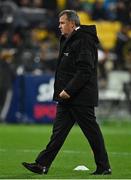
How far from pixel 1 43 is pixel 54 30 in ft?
8.84

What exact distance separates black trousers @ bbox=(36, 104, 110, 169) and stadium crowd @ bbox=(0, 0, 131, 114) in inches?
430

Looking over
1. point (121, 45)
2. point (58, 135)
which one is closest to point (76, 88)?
point (58, 135)

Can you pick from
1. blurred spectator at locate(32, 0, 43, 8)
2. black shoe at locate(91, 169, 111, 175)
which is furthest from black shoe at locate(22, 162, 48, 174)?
blurred spectator at locate(32, 0, 43, 8)

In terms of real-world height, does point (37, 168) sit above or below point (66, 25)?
below

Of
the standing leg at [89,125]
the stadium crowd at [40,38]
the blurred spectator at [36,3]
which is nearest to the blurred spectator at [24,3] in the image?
the stadium crowd at [40,38]

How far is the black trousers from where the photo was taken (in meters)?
10.5

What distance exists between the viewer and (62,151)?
14.4m

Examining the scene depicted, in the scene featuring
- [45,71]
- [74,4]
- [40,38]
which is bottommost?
[45,71]

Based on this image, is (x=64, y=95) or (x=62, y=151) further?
(x=62, y=151)

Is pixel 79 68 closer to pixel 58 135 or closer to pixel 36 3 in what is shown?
pixel 58 135

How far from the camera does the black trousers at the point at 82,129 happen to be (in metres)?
10.5

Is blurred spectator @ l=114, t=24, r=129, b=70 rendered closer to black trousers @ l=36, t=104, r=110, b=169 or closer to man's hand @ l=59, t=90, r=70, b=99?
black trousers @ l=36, t=104, r=110, b=169

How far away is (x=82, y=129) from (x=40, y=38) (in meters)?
15.0

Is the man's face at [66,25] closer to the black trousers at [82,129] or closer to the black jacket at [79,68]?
the black jacket at [79,68]
